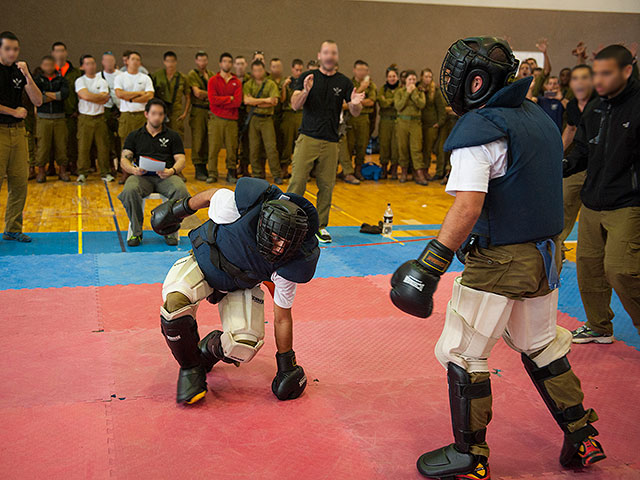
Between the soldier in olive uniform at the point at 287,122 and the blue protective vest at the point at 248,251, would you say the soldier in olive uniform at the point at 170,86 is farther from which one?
the blue protective vest at the point at 248,251

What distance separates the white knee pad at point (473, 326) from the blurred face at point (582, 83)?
12.4ft

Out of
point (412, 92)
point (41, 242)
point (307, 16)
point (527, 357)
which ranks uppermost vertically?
point (307, 16)

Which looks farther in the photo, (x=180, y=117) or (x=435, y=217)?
(x=180, y=117)

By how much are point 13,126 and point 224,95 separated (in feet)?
15.5

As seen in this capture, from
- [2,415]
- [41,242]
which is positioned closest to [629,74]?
[2,415]

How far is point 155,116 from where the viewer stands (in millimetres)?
7070

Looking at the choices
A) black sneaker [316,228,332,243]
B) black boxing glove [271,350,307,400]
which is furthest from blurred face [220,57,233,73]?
black boxing glove [271,350,307,400]

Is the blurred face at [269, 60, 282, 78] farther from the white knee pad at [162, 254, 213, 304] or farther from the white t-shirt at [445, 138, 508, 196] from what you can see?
the white t-shirt at [445, 138, 508, 196]

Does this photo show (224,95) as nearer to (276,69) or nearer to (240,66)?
(240,66)

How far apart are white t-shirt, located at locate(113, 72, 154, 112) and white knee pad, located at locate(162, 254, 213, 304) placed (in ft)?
23.9

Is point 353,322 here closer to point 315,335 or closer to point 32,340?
point 315,335

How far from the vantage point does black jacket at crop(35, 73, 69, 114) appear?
390 inches

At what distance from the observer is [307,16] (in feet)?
51.9

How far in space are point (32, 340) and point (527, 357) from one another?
327 cm
